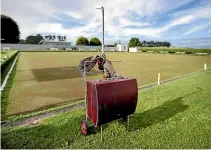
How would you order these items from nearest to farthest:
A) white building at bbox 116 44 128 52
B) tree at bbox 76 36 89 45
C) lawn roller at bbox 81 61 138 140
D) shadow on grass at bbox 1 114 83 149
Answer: lawn roller at bbox 81 61 138 140, shadow on grass at bbox 1 114 83 149, white building at bbox 116 44 128 52, tree at bbox 76 36 89 45

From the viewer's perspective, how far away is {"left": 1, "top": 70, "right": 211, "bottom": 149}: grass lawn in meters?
3.03

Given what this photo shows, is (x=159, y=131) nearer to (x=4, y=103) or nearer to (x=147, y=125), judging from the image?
(x=147, y=125)

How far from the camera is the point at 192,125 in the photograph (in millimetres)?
3779

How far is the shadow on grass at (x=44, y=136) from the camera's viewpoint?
2.97 meters

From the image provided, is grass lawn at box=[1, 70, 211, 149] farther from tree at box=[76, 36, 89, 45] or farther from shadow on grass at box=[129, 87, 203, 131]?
tree at box=[76, 36, 89, 45]

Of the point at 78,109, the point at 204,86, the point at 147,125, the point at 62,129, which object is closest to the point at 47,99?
the point at 78,109

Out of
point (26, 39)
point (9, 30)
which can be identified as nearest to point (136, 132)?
point (9, 30)

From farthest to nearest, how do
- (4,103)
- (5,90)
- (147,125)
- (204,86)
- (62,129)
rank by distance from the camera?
(204,86)
(5,90)
(4,103)
(147,125)
(62,129)

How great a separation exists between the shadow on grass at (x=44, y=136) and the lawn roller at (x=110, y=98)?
659 mm

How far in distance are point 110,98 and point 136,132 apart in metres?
1.17

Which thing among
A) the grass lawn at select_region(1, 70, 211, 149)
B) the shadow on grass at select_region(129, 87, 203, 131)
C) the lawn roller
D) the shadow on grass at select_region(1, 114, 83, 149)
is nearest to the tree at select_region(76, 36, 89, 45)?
the shadow on grass at select_region(129, 87, 203, 131)

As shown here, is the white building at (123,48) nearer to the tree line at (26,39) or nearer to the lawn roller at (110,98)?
the tree line at (26,39)

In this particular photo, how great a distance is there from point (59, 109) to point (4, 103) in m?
1.91

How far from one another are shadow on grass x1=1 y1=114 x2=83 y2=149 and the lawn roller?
0.66m
